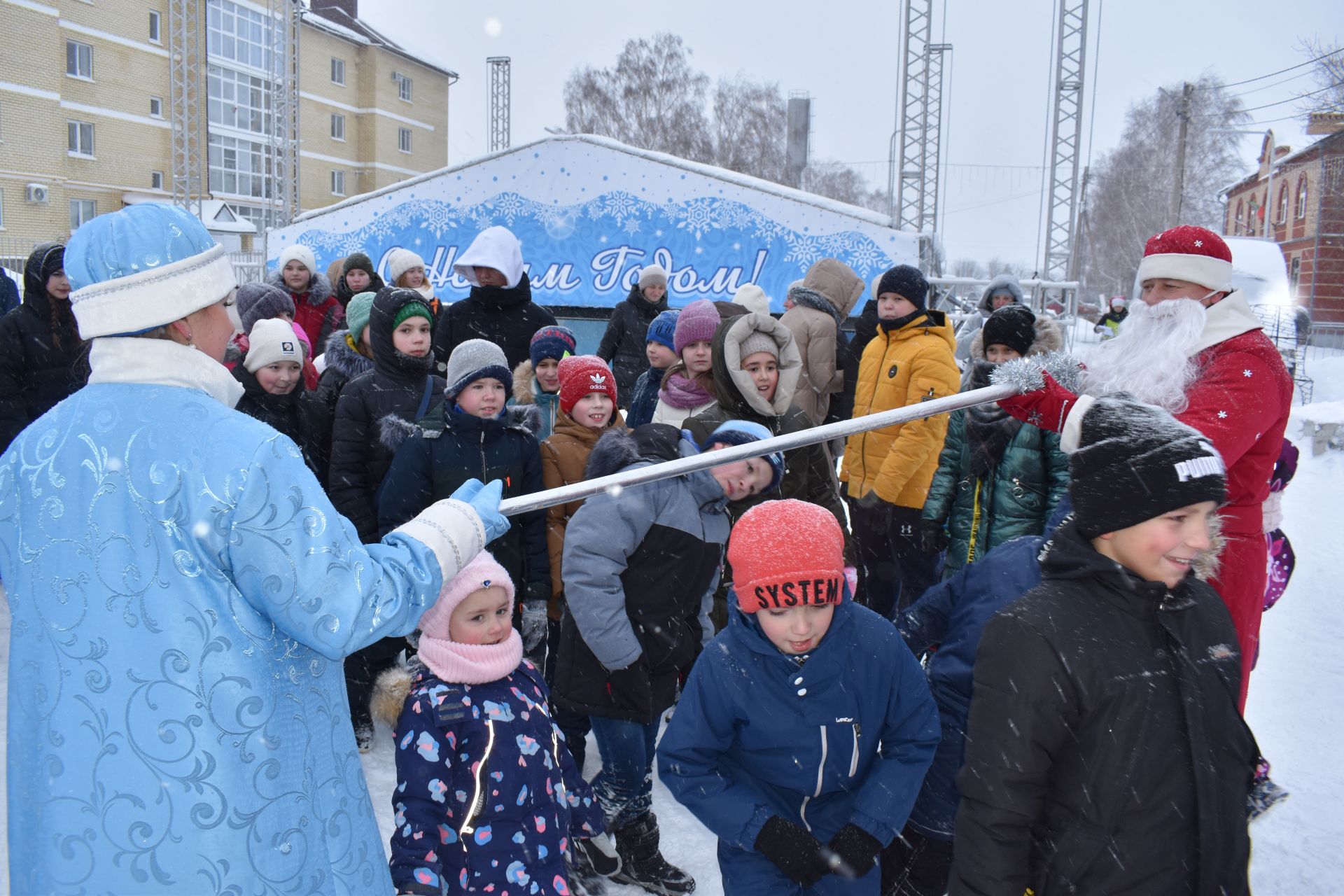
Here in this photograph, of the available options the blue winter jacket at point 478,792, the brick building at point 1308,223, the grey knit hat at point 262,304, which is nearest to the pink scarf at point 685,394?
the blue winter jacket at point 478,792

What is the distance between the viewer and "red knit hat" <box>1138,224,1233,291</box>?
2656mm

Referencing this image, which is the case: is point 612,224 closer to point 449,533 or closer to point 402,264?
point 402,264

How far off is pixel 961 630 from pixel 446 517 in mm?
1331

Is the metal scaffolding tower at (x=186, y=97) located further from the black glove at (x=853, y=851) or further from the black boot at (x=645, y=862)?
the black glove at (x=853, y=851)

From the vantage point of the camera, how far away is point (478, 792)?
2314 millimetres

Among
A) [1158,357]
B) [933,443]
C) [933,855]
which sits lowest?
[933,855]

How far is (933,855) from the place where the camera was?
2533 mm

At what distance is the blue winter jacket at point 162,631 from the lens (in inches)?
57.4

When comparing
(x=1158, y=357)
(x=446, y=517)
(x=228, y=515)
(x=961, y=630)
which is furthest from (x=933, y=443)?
(x=228, y=515)

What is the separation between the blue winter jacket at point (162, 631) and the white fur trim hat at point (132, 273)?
0.12 meters

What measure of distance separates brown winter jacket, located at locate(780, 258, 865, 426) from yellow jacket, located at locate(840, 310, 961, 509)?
870 mm

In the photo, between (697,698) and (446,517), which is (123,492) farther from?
(697,698)

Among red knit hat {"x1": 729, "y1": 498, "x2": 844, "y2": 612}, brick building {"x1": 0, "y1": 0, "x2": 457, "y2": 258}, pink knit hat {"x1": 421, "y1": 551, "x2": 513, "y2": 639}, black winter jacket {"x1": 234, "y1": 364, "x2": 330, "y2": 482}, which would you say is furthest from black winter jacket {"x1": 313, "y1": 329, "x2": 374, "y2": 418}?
brick building {"x1": 0, "y1": 0, "x2": 457, "y2": 258}

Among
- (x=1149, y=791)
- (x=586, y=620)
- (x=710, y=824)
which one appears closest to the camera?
(x=1149, y=791)
